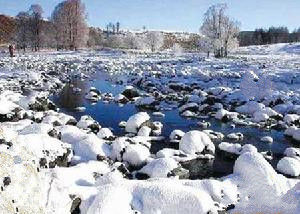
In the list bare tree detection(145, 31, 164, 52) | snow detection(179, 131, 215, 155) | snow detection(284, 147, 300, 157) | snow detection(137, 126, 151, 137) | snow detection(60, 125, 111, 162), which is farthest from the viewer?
bare tree detection(145, 31, 164, 52)

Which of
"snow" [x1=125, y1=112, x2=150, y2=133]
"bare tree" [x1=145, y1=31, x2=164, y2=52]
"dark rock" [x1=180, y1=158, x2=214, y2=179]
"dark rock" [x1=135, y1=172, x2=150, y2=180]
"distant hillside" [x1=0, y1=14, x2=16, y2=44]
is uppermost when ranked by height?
"distant hillside" [x1=0, y1=14, x2=16, y2=44]

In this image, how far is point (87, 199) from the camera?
8.78 metres

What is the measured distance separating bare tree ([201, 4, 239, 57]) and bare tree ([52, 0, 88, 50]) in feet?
65.4

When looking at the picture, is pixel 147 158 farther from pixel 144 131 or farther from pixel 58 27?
pixel 58 27

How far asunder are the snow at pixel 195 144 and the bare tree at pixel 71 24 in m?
57.6

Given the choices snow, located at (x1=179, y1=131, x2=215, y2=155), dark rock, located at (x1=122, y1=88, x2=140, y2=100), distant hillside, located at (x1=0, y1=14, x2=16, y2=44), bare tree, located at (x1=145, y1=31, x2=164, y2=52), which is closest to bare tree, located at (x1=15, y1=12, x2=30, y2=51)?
distant hillside, located at (x1=0, y1=14, x2=16, y2=44)

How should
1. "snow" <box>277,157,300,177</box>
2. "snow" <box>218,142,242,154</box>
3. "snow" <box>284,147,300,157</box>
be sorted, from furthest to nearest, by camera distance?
"snow" <box>218,142,242,154</box>
"snow" <box>284,147,300,157</box>
"snow" <box>277,157,300,177</box>

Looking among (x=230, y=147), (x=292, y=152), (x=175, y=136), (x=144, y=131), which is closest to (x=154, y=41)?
(x=144, y=131)

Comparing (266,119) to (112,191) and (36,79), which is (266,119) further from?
(36,79)

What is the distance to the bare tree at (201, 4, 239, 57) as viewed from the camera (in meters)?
60.2

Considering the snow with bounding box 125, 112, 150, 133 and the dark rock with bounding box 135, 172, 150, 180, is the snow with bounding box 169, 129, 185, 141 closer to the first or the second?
the snow with bounding box 125, 112, 150, 133

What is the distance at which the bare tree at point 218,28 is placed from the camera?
197 ft

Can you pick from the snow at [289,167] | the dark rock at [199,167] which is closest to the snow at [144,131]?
the dark rock at [199,167]

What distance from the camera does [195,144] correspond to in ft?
47.5
